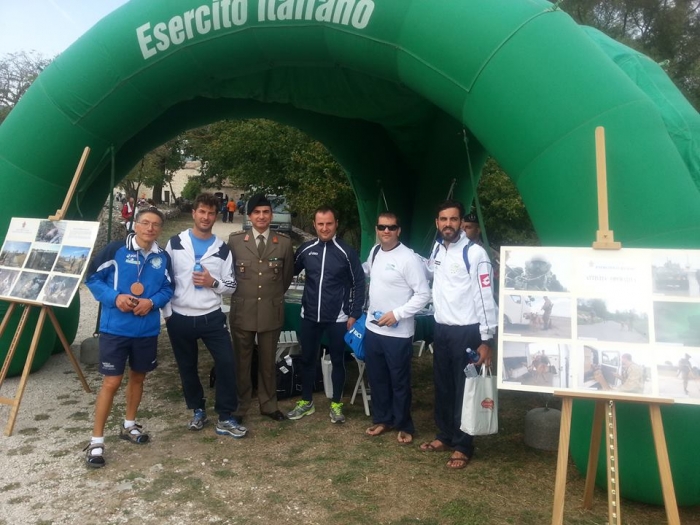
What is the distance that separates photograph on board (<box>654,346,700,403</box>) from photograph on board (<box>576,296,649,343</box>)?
103 mm

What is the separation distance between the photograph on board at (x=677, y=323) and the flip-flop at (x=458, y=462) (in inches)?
63.3

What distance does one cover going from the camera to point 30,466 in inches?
141

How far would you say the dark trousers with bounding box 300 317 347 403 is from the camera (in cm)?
437

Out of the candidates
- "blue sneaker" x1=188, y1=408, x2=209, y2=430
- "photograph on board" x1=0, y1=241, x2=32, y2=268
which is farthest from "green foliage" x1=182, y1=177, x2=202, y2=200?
"blue sneaker" x1=188, y1=408, x2=209, y2=430

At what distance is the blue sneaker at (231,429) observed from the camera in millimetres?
4082

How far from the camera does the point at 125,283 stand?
11.9 ft

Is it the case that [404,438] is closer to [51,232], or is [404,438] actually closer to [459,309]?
[459,309]

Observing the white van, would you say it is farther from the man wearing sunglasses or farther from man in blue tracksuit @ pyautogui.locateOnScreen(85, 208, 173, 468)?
man in blue tracksuit @ pyautogui.locateOnScreen(85, 208, 173, 468)

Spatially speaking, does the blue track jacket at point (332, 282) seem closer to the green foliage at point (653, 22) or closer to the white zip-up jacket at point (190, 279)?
the white zip-up jacket at point (190, 279)

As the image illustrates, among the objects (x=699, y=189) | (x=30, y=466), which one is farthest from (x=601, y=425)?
(x=30, y=466)

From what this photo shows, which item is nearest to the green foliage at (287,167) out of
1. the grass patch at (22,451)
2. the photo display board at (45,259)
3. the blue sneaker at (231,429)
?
the photo display board at (45,259)

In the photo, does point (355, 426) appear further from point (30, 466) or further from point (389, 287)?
point (30, 466)

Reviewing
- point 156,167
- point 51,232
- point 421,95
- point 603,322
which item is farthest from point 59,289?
point 156,167

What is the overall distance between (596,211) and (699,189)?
23.3 inches
